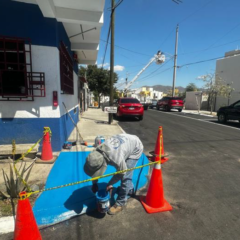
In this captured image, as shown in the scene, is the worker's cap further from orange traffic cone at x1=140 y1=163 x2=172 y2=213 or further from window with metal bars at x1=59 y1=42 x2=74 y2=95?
window with metal bars at x1=59 y1=42 x2=74 y2=95

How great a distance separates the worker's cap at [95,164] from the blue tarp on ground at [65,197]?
0.83 meters

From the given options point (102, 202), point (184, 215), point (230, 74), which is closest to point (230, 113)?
point (184, 215)

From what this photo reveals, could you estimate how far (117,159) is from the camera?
7.70ft

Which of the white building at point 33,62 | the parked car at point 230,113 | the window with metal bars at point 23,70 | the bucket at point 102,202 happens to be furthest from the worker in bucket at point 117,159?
the parked car at point 230,113

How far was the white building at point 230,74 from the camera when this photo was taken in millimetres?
22109

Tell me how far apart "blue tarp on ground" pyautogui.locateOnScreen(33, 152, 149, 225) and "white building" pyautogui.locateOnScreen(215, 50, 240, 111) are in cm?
2249

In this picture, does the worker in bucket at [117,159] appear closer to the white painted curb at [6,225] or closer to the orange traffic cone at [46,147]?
the white painted curb at [6,225]

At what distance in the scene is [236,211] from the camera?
8.93ft

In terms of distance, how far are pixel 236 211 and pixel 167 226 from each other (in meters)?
1.20

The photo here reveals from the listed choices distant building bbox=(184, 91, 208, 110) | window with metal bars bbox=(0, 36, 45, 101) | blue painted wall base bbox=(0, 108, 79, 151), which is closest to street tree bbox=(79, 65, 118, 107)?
distant building bbox=(184, 91, 208, 110)

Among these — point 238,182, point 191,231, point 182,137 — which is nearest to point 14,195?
point 191,231

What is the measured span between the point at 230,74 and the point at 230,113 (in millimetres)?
15219

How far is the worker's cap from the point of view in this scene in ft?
7.20

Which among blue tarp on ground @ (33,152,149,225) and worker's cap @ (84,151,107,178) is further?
blue tarp on ground @ (33,152,149,225)
